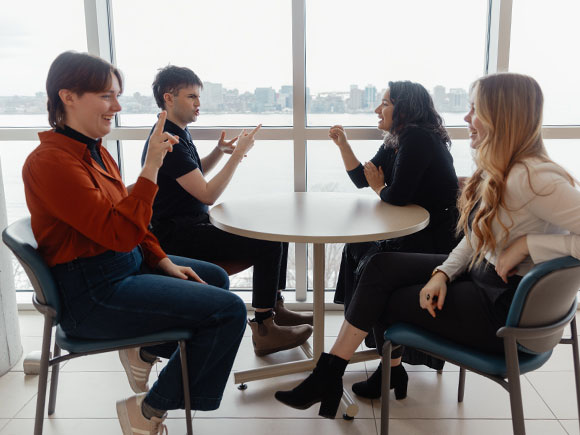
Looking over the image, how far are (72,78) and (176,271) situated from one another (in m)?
0.74

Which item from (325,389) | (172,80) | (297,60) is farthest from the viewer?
(297,60)

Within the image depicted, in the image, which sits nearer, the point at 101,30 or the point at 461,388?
the point at 461,388

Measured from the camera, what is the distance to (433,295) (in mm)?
1604

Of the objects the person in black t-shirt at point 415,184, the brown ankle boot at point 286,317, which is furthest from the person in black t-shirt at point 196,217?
the person in black t-shirt at point 415,184

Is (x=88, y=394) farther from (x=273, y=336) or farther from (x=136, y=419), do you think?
(x=273, y=336)

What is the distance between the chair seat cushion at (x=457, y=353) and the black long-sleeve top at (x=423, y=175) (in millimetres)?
737

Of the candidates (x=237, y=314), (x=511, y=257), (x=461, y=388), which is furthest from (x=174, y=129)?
(x=461, y=388)

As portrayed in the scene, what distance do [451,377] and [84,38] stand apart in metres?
2.59

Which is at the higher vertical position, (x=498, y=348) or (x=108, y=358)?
(x=498, y=348)

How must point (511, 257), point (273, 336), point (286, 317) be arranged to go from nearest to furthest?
1. point (511, 257)
2. point (273, 336)
3. point (286, 317)

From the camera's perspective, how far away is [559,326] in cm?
141

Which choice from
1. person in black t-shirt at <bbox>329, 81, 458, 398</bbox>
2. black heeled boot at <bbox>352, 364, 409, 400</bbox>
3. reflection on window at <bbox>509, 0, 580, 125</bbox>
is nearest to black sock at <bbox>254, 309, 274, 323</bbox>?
person in black t-shirt at <bbox>329, 81, 458, 398</bbox>

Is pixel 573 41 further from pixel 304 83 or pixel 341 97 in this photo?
pixel 304 83

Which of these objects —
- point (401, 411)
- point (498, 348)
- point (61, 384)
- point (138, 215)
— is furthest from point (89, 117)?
point (401, 411)
